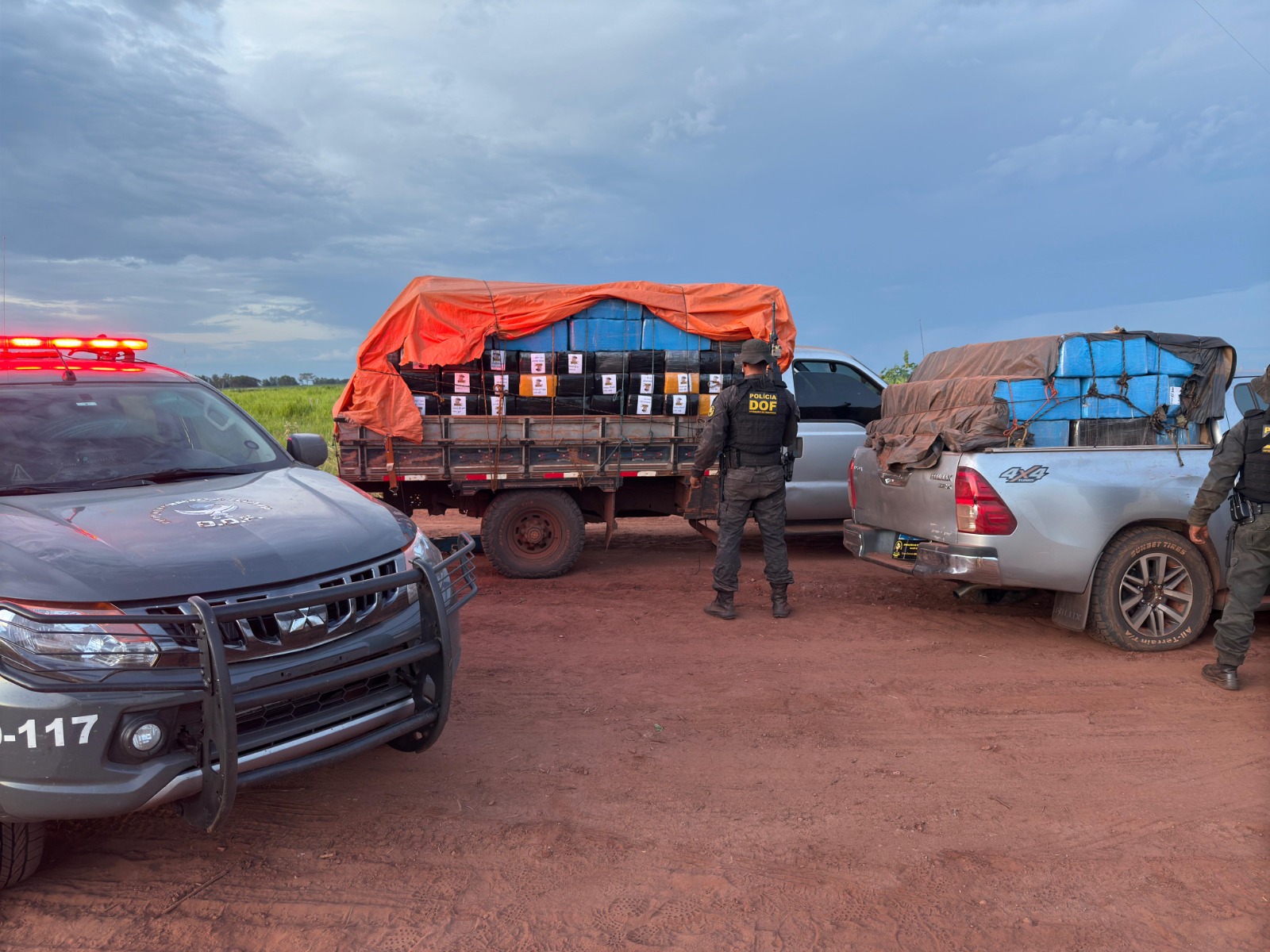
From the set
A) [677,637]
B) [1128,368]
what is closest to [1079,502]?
[1128,368]

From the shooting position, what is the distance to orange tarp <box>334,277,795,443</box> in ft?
23.6

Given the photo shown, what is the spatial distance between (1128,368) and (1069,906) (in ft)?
13.6

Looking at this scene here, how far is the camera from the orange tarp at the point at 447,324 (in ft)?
23.6

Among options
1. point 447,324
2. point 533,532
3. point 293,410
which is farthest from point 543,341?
point 293,410

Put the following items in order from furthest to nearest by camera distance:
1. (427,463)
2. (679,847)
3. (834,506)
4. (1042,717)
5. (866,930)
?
(834,506), (427,463), (1042,717), (679,847), (866,930)

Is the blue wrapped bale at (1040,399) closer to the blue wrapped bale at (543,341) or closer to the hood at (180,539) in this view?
the blue wrapped bale at (543,341)

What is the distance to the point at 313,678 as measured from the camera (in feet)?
9.09

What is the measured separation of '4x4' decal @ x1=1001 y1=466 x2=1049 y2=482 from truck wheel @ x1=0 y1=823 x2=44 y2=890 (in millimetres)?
4961

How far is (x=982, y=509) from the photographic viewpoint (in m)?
5.25

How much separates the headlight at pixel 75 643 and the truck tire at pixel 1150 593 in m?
5.21

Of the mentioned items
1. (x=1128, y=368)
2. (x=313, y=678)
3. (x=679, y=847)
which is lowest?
(x=679, y=847)

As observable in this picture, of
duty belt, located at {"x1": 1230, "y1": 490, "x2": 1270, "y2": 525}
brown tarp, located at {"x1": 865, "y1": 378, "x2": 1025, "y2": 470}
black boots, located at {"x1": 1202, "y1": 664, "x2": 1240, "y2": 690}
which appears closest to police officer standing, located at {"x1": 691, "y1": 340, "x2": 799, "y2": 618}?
brown tarp, located at {"x1": 865, "y1": 378, "x2": 1025, "y2": 470}

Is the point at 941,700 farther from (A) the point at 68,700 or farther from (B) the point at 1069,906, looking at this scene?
(A) the point at 68,700

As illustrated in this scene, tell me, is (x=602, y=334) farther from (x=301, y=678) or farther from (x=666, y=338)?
(x=301, y=678)
